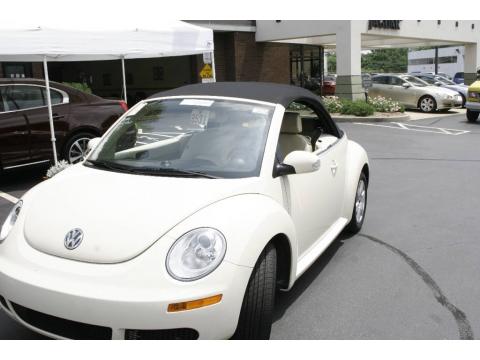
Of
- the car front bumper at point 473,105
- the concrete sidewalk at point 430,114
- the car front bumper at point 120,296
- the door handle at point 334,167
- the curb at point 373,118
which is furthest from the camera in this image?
the concrete sidewalk at point 430,114

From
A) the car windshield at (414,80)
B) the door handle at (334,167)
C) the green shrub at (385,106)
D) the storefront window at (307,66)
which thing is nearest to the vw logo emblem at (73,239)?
the door handle at (334,167)

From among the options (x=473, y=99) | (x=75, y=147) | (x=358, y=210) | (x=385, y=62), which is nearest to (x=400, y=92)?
(x=473, y=99)

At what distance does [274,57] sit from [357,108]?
7.37 metres

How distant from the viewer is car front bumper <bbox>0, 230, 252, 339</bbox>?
7.71 ft

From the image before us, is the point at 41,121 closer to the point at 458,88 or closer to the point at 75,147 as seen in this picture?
the point at 75,147

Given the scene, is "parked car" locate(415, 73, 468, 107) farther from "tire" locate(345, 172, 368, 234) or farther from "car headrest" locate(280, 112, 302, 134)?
"car headrest" locate(280, 112, 302, 134)

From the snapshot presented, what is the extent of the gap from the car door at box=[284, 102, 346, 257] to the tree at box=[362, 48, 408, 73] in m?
95.9

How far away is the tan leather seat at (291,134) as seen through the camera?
412cm

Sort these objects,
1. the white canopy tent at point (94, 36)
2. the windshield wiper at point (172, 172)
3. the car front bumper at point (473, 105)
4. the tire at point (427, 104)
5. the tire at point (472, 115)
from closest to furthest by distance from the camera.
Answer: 1. the windshield wiper at point (172, 172)
2. the white canopy tent at point (94, 36)
3. the car front bumper at point (473, 105)
4. the tire at point (472, 115)
5. the tire at point (427, 104)

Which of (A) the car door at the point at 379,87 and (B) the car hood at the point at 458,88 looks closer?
(A) the car door at the point at 379,87

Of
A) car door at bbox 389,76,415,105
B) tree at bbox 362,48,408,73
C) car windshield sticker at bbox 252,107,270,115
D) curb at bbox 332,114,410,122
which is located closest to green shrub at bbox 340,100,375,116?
curb at bbox 332,114,410,122

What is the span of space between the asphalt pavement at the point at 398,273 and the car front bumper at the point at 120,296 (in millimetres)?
694

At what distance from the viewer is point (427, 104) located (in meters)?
19.1

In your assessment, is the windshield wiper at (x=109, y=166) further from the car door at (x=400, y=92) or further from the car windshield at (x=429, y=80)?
the car windshield at (x=429, y=80)
